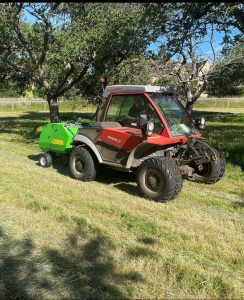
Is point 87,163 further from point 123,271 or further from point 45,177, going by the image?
point 123,271

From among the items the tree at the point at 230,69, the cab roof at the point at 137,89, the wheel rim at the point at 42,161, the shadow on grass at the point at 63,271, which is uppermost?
the tree at the point at 230,69

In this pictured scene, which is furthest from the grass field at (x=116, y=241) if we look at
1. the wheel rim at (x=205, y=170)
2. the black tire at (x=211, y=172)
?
the wheel rim at (x=205, y=170)

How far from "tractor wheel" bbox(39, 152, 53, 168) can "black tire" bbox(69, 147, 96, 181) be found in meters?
1.20

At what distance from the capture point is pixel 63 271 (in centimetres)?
419

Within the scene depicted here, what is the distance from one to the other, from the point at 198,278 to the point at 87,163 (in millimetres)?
4064

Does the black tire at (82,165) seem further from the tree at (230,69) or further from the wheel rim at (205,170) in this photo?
the tree at (230,69)

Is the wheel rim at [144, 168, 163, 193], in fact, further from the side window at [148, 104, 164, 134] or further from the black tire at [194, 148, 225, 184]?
the black tire at [194, 148, 225, 184]

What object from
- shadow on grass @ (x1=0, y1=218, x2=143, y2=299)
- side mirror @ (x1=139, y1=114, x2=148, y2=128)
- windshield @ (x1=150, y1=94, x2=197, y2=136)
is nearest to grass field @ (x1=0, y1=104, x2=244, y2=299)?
shadow on grass @ (x1=0, y1=218, x2=143, y2=299)

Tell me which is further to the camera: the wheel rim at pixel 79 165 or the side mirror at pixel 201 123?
the wheel rim at pixel 79 165

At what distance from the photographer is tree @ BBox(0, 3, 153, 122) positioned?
12281 mm

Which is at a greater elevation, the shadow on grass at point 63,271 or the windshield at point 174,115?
the windshield at point 174,115

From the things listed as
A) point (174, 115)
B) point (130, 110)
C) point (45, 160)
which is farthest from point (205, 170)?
point (45, 160)

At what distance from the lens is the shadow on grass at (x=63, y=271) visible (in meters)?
3.80

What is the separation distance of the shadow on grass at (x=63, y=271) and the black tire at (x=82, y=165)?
2.72m
